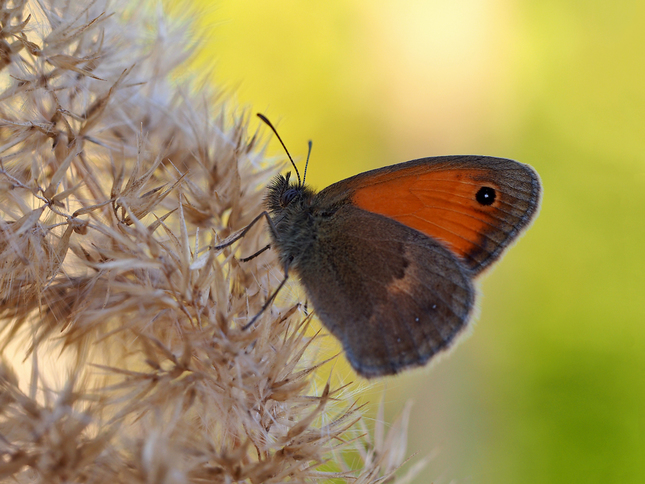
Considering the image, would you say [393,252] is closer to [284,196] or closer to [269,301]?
[284,196]

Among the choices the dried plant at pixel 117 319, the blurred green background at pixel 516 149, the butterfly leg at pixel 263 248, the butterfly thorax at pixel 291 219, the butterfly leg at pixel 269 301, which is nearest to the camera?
the dried plant at pixel 117 319

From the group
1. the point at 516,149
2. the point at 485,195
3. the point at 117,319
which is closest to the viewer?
the point at 117,319

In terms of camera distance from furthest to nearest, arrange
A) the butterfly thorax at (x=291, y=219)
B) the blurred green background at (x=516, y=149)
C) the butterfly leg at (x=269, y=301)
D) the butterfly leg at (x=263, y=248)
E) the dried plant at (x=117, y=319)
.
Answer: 1. the blurred green background at (x=516, y=149)
2. the butterfly thorax at (x=291, y=219)
3. the butterfly leg at (x=263, y=248)
4. the butterfly leg at (x=269, y=301)
5. the dried plant at (x=117, y=319)

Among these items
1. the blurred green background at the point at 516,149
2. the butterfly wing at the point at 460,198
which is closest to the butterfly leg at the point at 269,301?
the butterfly wing at the point at 460,198

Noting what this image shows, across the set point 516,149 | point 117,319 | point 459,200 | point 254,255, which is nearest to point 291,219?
point 254,255

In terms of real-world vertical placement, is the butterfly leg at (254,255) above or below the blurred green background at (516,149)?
below

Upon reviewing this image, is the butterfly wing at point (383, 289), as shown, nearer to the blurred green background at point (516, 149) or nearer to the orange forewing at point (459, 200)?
the orange forewing at point (459, 200)

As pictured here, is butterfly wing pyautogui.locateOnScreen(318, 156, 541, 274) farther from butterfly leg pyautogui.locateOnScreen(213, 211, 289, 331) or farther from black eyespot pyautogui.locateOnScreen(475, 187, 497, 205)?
butterfly leg pyautogui.locateOnScreen(213, 211, 289, 331)
